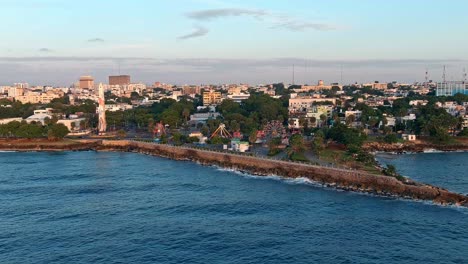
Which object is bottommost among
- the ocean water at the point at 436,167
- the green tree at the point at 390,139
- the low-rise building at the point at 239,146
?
the ocean water at the point at 436,167

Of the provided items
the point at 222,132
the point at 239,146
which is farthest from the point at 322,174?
the point at 222,132

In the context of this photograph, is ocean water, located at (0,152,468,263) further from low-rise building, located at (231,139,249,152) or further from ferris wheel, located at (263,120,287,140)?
ferris wheel, located at (263,120,287,140)

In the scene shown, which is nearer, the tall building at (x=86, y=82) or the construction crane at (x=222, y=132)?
the construction crane at (x=222, y=132)

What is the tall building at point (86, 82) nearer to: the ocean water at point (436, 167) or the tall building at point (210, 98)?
the tall building at point (210, 98)

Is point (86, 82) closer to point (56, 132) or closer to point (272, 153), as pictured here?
point (56, 132)

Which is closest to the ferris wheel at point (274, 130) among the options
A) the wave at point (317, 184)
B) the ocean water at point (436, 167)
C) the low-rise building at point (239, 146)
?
the low-rise building at point (239, 146)
